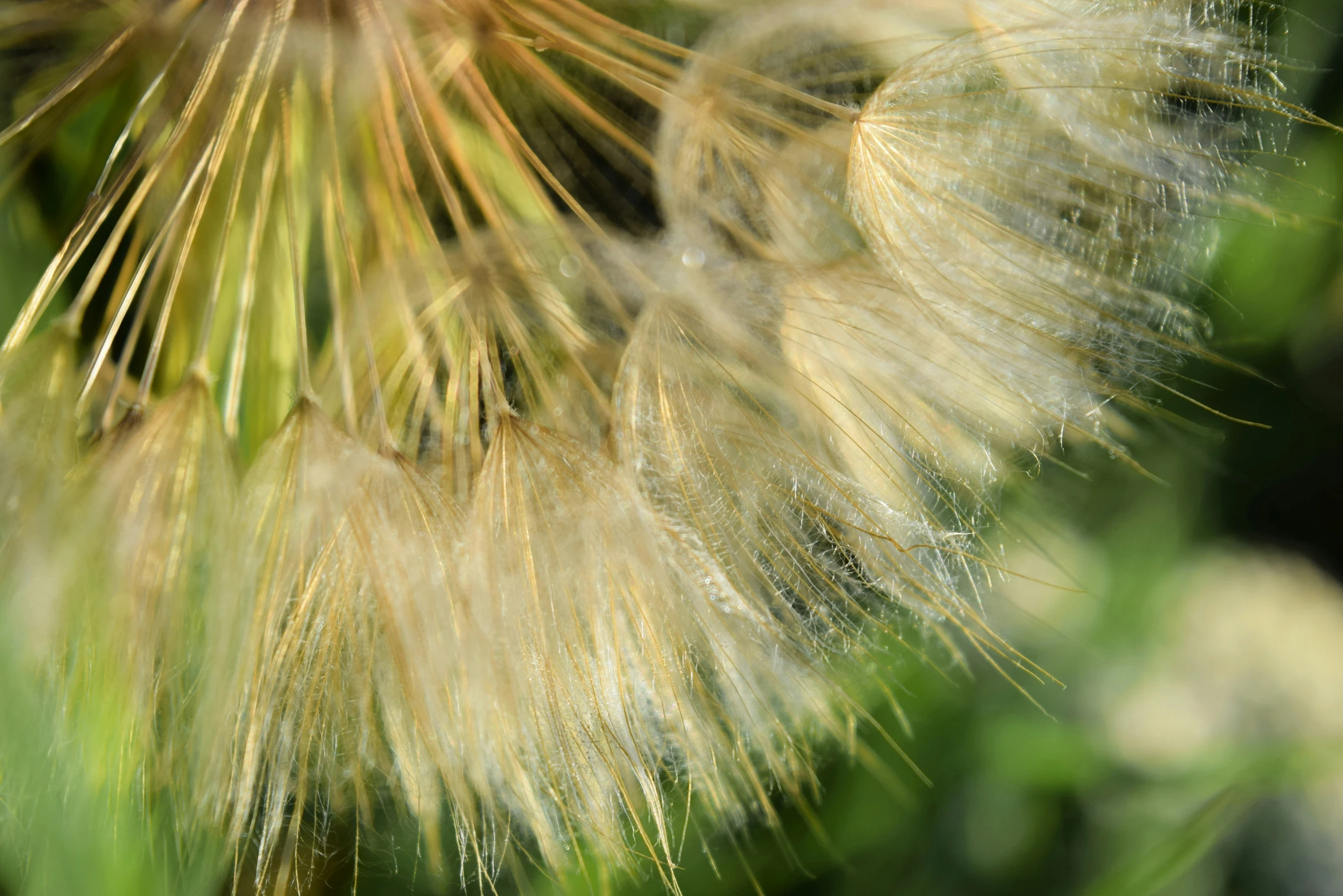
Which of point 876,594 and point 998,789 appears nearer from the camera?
point 876,594

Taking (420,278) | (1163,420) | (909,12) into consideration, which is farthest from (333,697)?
(1163,420)

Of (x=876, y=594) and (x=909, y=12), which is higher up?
(x=909, y=12)

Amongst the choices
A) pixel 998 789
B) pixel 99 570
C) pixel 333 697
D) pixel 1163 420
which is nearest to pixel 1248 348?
pixel 1163 420

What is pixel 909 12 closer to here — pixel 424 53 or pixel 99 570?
pixel 424 53

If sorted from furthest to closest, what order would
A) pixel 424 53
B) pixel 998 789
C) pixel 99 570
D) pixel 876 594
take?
pixel 998 789
pixel 424 53
pixel 876 594
pixel 99 570

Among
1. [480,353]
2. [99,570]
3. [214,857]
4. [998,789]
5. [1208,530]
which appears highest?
[480,353]

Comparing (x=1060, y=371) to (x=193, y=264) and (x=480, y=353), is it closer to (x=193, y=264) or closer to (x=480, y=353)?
(x=480, y=353)

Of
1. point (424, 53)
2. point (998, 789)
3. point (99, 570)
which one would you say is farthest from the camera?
point (998, 789)
